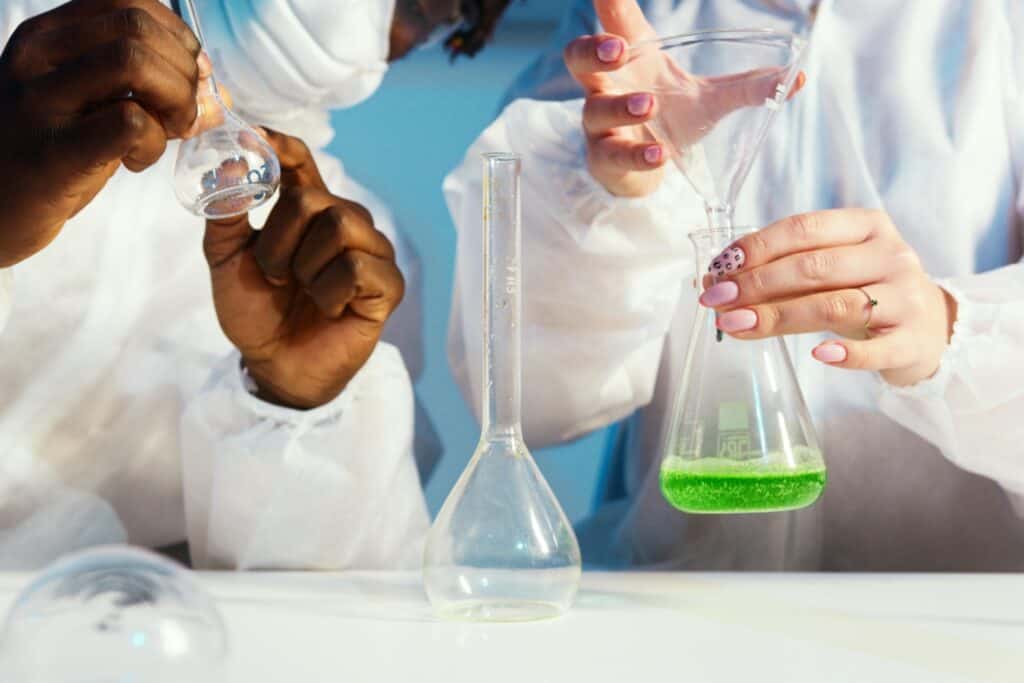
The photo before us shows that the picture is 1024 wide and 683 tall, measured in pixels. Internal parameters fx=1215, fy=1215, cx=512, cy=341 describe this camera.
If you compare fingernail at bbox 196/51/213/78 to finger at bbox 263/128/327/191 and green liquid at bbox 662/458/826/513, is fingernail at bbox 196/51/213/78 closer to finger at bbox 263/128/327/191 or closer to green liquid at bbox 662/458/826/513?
finger at bbox 263/128/327/191

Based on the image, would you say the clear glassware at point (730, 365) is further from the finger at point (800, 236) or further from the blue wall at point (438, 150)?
the blue wall at point (438, 150)

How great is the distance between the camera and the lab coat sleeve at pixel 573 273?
1.16 m

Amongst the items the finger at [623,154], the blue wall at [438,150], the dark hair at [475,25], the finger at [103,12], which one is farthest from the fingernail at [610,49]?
the blue wall at [438,150]

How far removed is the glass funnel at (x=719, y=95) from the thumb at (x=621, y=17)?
16 cm

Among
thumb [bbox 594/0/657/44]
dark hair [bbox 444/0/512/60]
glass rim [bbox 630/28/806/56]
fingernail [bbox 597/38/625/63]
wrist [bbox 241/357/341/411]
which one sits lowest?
Result: wrist [bbox 241/357/341/411]

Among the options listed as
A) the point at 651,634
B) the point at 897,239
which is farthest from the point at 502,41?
the point at 651,634

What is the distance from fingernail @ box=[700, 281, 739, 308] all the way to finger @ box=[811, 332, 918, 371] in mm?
87

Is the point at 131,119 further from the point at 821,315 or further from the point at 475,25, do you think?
the point at 475,25

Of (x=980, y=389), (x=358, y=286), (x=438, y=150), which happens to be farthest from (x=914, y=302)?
(x=438, y=150)

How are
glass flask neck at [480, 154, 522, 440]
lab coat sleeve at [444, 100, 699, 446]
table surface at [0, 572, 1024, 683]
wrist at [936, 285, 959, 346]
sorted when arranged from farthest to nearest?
1. lab coat sleeve at [444, 100, 699, 446]
2. wrist at [936, 285, 959, 346]
3. glass flask neck at [480, 154, 522, 440]
4. table surface at [0, 572, 1024, 683]

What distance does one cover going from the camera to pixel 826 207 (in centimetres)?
126

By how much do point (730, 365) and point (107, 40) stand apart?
1.35 feet

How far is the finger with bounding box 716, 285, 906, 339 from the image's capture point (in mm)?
725

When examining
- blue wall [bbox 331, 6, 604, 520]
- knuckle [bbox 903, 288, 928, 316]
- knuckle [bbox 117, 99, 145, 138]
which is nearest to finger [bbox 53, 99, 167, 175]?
knuckle [bbox 117, 99, 145, 138]
